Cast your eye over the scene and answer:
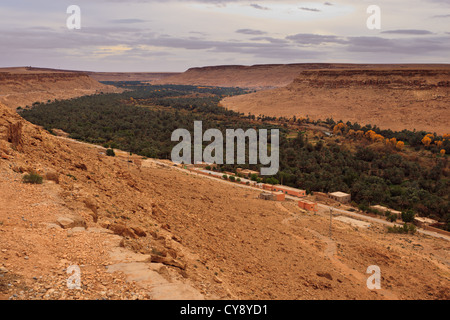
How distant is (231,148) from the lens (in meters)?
49.6

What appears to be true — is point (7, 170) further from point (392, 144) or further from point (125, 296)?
point (392, 144)

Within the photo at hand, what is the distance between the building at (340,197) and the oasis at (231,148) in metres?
8.41

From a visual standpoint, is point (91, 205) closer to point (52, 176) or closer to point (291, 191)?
point (52, 176)

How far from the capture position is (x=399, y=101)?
3310 inches

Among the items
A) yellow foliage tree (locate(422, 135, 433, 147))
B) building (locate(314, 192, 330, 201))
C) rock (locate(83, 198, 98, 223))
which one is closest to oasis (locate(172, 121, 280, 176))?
building (locate(314, 192, 330, 201))

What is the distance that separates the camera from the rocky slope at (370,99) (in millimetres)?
76125

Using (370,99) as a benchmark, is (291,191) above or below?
below

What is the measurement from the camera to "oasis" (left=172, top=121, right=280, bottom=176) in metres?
44.2

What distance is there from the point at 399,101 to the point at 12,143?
287 ft

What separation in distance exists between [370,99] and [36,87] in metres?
96.0

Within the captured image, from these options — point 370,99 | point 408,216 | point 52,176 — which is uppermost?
point 370,99

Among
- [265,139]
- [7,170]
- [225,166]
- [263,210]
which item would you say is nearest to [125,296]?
[7,170]

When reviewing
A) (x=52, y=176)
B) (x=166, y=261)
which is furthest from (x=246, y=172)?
(x=166, y=261)

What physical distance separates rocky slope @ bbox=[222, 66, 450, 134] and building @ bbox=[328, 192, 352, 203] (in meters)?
45.1
